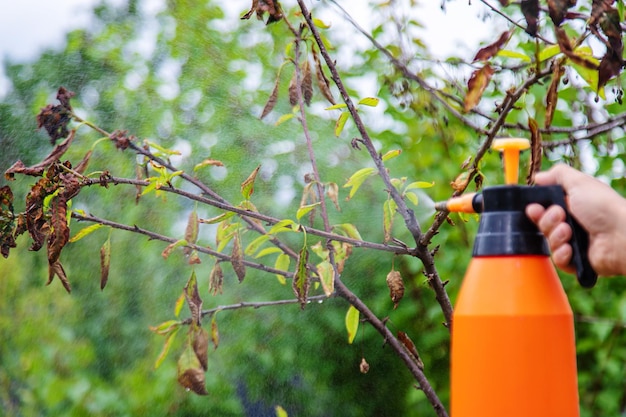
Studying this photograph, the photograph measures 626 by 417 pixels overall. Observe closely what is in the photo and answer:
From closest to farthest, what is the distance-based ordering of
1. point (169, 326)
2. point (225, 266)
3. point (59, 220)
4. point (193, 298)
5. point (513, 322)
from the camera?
point (513, 322) < point (59, 220) < point (193, 298) < point (169, 326) < point (225, 266)

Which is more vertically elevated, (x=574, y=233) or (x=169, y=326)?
(x=574, y=233)

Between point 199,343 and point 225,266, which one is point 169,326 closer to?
point 199,343

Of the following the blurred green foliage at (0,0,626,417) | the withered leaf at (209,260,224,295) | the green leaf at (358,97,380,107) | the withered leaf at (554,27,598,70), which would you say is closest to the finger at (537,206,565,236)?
the withered leaf at (554,27,598,70)

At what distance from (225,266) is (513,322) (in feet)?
4.28

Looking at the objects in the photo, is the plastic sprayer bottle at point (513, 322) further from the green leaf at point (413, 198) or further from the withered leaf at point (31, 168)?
the withered leaf at point (31, 168)

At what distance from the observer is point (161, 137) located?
200cm

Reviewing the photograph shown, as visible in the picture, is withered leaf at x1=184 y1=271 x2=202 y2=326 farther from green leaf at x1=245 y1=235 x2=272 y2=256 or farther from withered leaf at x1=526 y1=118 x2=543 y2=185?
withered leaf at x1=526 y1=118 x2=543 y2=185

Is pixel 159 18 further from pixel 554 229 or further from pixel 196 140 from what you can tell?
pixel 554 229

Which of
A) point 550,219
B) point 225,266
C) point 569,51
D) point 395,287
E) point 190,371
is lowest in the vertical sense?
point 225,266

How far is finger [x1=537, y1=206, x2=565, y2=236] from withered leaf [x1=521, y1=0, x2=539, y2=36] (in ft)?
0.48

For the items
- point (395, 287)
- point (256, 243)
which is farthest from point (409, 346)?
point (256, 243)

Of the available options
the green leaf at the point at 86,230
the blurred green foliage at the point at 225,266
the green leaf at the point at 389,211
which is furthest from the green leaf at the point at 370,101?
the blurred green foliage at the point at 225,266

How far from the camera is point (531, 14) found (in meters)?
0.64

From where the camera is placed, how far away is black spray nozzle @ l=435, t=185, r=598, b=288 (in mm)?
614
